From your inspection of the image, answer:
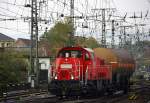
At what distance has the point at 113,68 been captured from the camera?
29281 mm

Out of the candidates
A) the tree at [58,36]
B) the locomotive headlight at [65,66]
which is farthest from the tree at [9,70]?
the tree at [58,36]

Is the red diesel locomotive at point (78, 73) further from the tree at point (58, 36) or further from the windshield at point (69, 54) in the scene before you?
the tree at point (58, 36)

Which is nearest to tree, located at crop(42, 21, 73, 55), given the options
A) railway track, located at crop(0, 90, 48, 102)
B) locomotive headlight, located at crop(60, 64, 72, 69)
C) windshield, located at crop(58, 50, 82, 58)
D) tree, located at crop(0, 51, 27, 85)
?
tree, located at crop(0, 51, 27, 85)

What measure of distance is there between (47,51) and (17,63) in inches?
1982

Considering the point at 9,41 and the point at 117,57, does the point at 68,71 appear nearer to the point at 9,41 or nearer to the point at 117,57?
the point at 117,57

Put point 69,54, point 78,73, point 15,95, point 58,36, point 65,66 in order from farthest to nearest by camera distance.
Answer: point 58,36
point 15,95
point 69,54
point 65,66
point 78,73

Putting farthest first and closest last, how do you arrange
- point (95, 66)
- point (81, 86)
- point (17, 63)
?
point (17, 63) → point (95, 66) → point (81, 86)

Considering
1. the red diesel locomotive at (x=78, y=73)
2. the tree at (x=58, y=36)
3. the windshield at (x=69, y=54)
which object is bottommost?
the red diesel locomotive at (x=78, y=73)

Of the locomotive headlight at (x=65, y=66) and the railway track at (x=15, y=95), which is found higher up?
the locomotive headlight at (x=65, y=66)

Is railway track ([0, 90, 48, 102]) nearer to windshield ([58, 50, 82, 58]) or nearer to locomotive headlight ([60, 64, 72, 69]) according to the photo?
locomotive headlight ([60, 64, 72, 69])

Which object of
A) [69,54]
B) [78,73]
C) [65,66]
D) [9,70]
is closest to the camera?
[78,73]

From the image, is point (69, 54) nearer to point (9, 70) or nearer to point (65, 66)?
point (65, 66)

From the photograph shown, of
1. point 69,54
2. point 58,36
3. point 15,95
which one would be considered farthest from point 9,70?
point 58,36

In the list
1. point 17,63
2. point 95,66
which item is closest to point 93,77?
point 95,66
